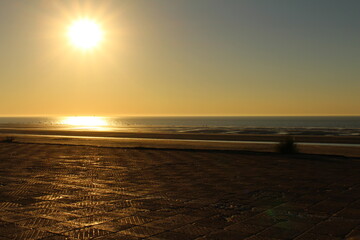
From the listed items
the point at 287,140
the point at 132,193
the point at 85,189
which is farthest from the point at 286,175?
the point at 287,140

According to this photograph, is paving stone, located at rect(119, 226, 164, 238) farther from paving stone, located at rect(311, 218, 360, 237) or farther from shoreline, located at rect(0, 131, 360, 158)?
shoreline, located at rect(0, 131, 360, 158)

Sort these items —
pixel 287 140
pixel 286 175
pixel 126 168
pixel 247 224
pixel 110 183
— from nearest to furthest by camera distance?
1. pixel 247 224
2. pixel 110 183
3. pixel 286 175
4. pixel 126 168
5. pixel 287 140

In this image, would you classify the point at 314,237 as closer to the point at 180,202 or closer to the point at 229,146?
the point at 180,202

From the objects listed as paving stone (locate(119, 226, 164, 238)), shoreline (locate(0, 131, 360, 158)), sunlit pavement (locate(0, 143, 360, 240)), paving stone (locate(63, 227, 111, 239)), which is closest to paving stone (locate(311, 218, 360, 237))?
sunlit pavement (locate(0, 143, 360, 240))

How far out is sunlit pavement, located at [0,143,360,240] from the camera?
550cm

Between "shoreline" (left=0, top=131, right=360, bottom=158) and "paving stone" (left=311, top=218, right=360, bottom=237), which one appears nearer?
"paving stone" (left=311, top=218, right=360, bottom=237)

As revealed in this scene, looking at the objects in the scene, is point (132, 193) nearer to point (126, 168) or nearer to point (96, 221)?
point (96, 221)

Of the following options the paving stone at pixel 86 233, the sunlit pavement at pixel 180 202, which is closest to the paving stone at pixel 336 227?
the sunlit pavement at pixel 180 202

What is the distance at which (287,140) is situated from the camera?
1959cm

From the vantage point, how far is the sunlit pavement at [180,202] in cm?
550

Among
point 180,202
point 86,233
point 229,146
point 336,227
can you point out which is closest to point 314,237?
point 336,227

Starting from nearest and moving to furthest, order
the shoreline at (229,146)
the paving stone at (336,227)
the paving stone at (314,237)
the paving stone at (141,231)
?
the paving stone at (314,237)
the paving stone at (141,231)
the paving stone at (336,227)
the shoreline at (229,146)

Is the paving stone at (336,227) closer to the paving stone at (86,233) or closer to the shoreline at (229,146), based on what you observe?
the paving stone at (86,233)

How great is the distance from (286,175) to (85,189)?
5.96 m
